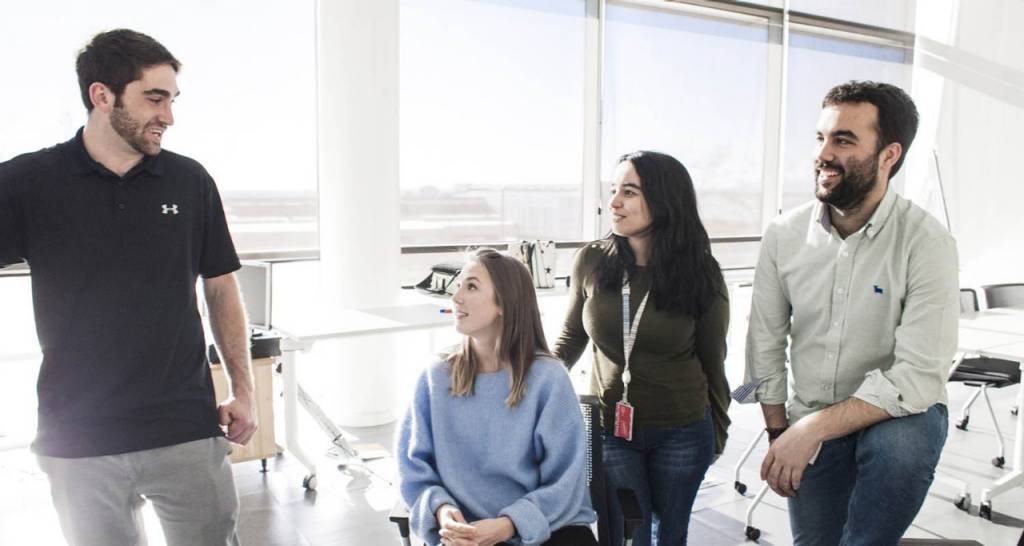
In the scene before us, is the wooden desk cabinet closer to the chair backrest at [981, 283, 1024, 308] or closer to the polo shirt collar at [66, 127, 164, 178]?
the polo shirt collar at [66, 127, 164, 178]

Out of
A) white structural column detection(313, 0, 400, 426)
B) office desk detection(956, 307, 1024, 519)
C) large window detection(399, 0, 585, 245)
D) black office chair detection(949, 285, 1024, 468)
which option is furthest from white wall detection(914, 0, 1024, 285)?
white structural column detection(313, 0, 400, 426)

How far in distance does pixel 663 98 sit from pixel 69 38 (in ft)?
13.7

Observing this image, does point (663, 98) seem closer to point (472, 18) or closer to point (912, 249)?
point (472, 18)

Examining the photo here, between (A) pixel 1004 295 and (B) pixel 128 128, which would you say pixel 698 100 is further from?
(B) pixel 128 128

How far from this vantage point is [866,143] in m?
1.45

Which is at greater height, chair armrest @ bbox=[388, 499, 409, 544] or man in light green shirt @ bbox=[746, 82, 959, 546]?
man in light green shirt @ bbox=[746, 82, 959, 546]

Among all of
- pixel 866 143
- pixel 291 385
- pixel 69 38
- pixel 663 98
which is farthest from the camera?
pixel 663 98

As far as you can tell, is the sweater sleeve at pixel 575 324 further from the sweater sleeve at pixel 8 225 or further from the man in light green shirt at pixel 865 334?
the sweater sleeve at pixel 8 225

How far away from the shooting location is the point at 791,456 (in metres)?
1.48

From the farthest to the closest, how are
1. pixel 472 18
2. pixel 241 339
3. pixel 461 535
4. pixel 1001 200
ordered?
1. pixel 1001 200
2. pixel 472 18
3. pixel 241 339
4. pixel 461 535

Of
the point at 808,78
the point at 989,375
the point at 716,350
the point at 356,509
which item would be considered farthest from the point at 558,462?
the point at 808,78

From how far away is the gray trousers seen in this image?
1.65m

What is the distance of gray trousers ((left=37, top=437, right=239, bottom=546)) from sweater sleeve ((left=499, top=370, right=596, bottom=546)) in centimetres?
69

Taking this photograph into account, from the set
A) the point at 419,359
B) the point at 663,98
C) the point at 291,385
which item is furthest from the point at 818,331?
the point at 663,98
